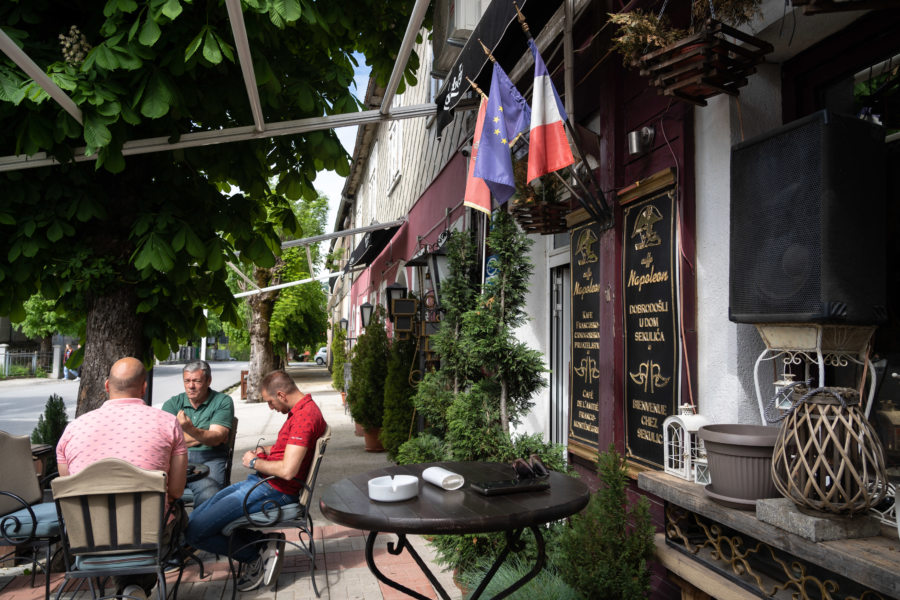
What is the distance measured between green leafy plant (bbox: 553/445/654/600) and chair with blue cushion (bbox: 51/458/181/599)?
208cm

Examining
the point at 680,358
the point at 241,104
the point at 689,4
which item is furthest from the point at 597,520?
the point at 241,104

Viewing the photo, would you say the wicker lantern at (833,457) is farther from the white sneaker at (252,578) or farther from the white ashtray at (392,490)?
the white sneaker at (252,578)

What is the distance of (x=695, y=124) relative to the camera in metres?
3.46

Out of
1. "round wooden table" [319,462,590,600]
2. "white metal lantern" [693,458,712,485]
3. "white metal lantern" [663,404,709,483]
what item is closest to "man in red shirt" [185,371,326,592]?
"round wooden table" [319,462,590,600]

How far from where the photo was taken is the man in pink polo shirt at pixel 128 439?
129 inches

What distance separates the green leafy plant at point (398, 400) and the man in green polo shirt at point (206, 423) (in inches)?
136

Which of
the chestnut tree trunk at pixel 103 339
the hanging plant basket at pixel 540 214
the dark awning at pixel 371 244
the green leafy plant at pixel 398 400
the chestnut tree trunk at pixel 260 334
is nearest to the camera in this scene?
the hanging plant basket at pixel 540 214

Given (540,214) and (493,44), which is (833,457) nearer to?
(540,214)

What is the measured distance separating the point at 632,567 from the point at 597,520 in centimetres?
26

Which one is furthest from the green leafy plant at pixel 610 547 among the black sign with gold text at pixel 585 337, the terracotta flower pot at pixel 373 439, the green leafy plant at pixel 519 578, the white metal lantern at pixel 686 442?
the terracotta flower pot at pixel 373 439

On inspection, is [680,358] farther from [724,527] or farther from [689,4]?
[689,4]

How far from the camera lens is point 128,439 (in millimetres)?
3307

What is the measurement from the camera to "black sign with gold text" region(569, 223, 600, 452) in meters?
4.41

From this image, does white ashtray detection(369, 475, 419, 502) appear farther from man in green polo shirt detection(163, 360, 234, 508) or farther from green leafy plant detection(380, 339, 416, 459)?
green leafy plant detection(380, 339, 416, 459)
